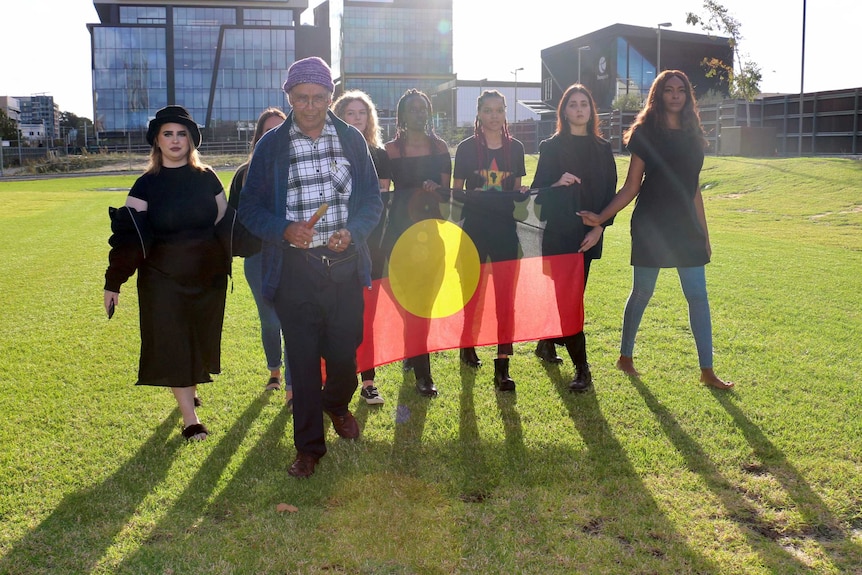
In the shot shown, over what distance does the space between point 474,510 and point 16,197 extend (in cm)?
3218

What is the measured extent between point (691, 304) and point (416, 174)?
7.14 feet

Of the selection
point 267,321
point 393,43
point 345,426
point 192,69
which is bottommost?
point 345,426

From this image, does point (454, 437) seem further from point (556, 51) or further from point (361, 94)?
point (556, 51)

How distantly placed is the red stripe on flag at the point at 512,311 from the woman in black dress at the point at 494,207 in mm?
16

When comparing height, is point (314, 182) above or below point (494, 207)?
above

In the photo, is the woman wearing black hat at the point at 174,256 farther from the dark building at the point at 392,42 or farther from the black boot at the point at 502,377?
the dark building at the point at 392,42

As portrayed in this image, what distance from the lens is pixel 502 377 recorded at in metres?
5.68

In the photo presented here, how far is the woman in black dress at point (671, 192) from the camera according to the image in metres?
5.39

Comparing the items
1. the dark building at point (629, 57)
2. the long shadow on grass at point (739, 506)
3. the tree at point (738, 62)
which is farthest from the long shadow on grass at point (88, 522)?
the dark building at point (629, 57)

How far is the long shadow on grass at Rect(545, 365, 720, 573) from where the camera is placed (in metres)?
3.30

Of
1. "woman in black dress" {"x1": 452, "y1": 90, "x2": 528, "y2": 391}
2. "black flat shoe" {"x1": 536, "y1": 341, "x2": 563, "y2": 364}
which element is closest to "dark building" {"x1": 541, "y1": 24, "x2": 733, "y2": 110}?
"black flat shoe" {"x1": 536, "y1": 341, "x2": 563, "y2": 364}

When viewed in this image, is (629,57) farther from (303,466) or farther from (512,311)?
(303,466)

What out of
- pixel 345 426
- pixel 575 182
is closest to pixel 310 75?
pixel 345 426

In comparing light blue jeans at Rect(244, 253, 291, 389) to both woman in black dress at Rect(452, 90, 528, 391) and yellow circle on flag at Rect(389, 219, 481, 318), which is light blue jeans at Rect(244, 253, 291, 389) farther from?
woman in black dress at Rect(452, 90, 528, 391)
